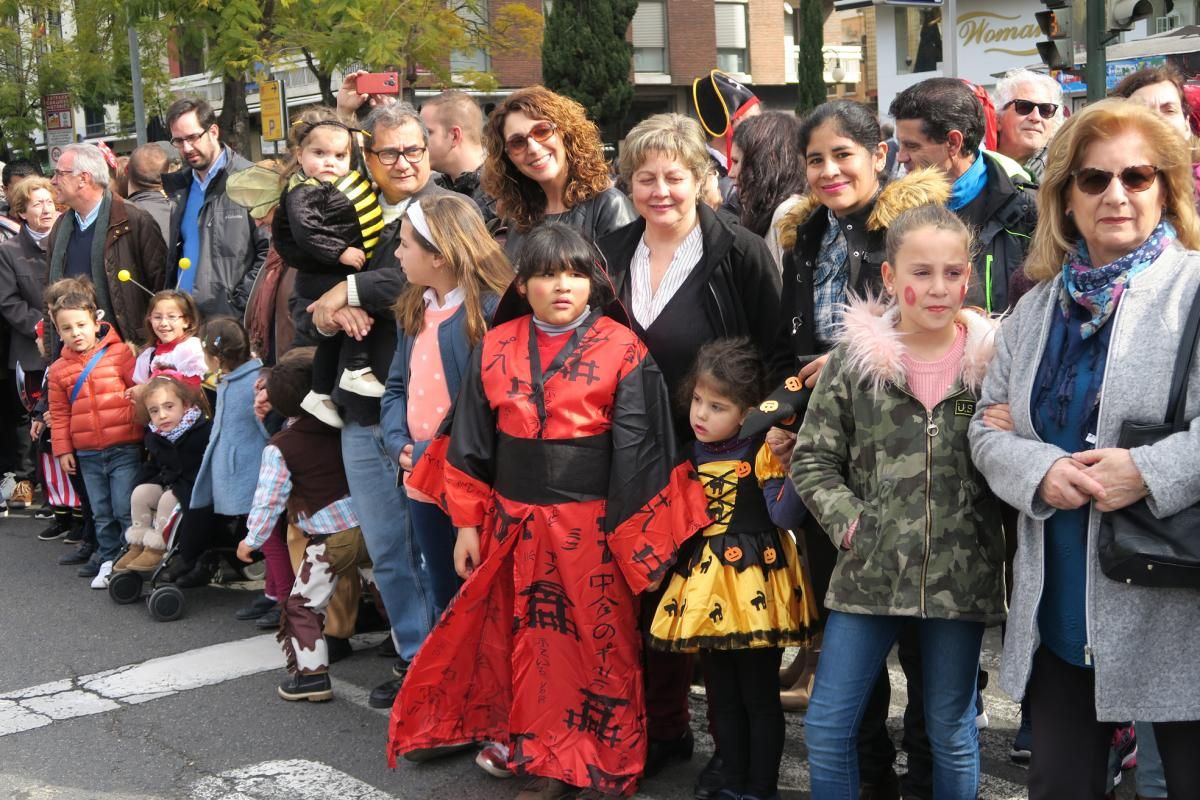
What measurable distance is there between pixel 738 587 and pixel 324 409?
214cm

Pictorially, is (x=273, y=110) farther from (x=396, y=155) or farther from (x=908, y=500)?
(x=908, y=500)

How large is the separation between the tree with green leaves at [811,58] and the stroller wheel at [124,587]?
32.4 metres

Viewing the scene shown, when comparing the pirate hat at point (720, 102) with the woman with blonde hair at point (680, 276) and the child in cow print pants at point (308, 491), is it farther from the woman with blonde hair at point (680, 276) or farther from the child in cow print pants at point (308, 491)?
the child in cow print pants at point (308, 491)

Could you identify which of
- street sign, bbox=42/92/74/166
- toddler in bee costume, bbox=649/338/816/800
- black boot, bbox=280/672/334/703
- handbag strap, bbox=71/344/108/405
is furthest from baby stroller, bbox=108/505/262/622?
street sign, bbox=42/92/74/166

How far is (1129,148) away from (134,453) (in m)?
6.27

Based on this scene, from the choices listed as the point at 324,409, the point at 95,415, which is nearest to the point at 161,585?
the point at 95,415

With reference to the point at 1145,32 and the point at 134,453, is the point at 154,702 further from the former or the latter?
the point at 1145,32

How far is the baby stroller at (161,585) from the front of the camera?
6.51 meters

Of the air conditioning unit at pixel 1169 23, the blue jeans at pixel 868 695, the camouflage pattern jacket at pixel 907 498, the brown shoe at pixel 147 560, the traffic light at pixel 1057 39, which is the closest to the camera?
the camouflage pattern jacket at pixel 907 498

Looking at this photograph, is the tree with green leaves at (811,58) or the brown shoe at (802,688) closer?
the brown shoe at (802,688)

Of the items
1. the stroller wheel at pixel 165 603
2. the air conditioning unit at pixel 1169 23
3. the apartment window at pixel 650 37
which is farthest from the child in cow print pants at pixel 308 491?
the apartment window at pixel 650 37

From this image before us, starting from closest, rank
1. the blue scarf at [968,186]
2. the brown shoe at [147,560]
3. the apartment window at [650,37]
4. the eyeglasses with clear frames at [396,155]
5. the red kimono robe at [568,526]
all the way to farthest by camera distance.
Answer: the red kimono robe at [568,526] → the blue scarf at [968,186] → the eyeglasses with clear frames at [396,155] → the brown shoe at [147,560] → the apartment window at [650,37]

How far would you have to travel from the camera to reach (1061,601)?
2867 millimetres

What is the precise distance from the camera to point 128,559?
23.0 ft
